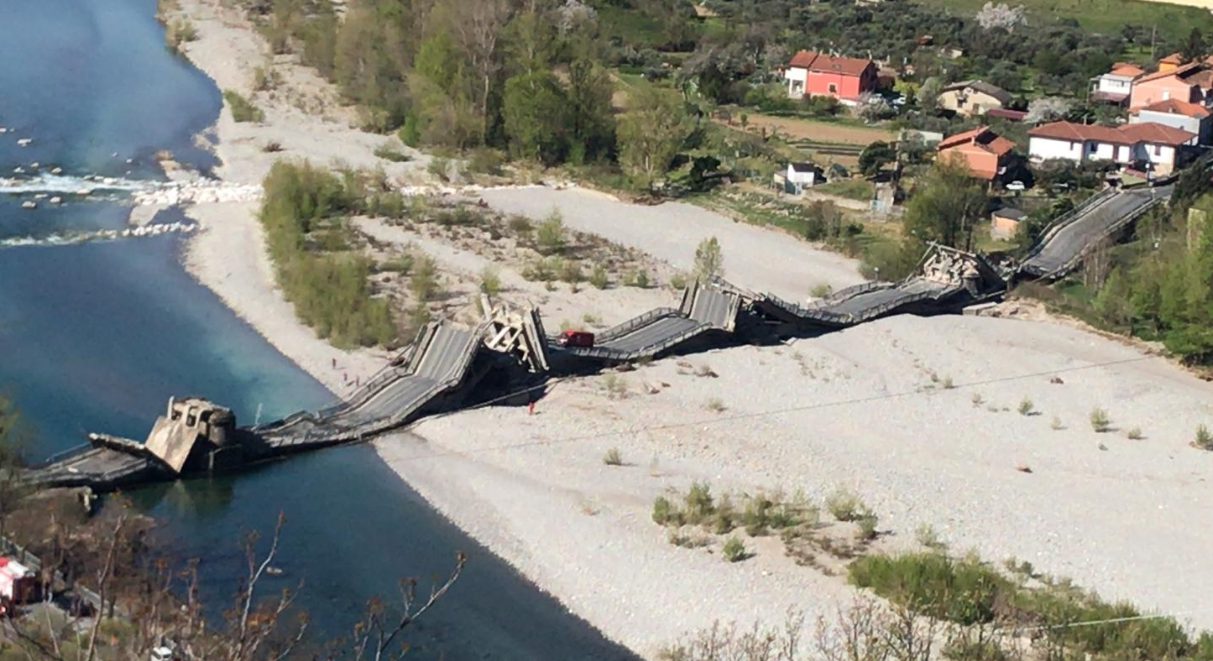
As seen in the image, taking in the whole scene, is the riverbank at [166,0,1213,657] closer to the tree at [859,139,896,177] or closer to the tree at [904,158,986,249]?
the tree at [904,158,986,249]

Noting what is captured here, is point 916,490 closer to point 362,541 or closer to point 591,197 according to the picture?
point 362,541

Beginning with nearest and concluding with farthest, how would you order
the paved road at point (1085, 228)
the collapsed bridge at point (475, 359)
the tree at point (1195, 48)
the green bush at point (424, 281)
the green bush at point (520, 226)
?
the collapsed bridge at point (475, 359) → the green bush at point (424, 281) → the paved road at point (1085, 228) → the green bush at point (520, 226) → the tree at point (1195, 48)

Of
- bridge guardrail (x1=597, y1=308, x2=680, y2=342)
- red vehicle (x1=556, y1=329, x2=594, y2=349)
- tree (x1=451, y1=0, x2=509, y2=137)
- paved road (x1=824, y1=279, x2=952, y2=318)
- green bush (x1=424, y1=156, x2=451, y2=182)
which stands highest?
tree (x1=451, y1=0, x2=509, y2=137)

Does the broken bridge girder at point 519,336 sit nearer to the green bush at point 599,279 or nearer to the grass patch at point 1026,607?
the green bush at point 599,279

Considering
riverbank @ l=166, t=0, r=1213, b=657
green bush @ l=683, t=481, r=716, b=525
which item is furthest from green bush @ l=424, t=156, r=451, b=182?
green bush @ l=683, t=481, r=716, b=525

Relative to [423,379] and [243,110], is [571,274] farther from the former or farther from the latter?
[243,110]

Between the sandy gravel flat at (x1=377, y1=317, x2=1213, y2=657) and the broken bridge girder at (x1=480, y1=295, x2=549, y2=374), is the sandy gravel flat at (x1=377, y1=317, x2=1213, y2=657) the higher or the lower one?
the lower one

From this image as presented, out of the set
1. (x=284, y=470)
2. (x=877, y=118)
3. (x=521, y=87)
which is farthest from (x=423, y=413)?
(x=877, y=118)

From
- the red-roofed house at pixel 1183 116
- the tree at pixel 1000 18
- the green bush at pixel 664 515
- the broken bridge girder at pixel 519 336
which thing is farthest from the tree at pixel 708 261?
the tree at pixel 1000 18
